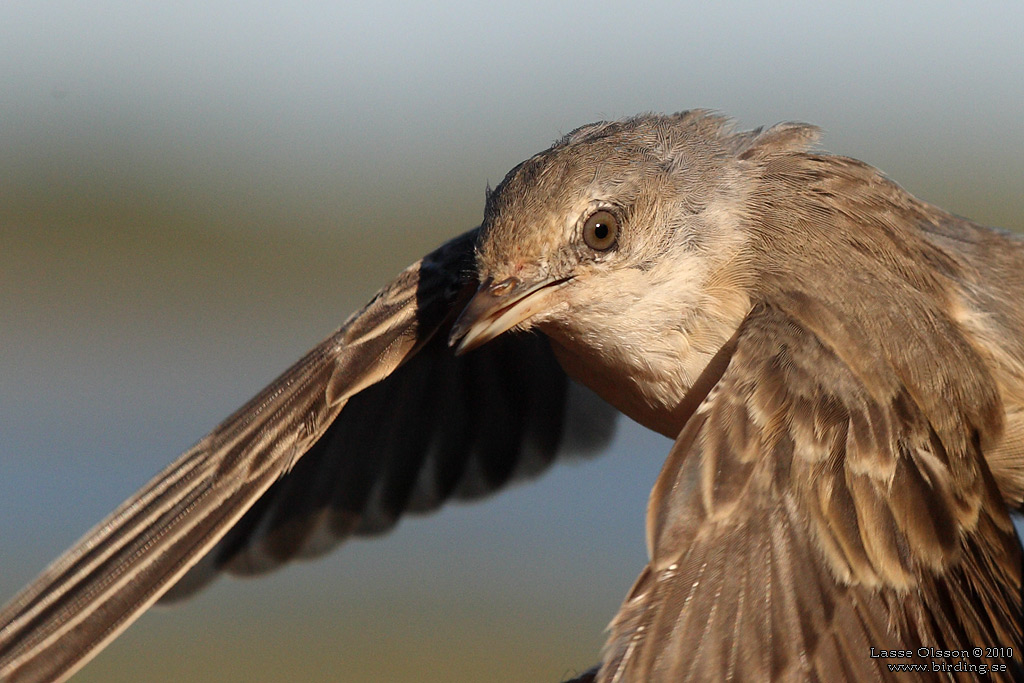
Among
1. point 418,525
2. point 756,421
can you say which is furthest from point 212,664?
point 756,421

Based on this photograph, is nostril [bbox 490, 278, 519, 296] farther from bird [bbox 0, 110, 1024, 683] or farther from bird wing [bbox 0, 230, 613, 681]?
bird wing [bbox 0, 230, 613, 681]

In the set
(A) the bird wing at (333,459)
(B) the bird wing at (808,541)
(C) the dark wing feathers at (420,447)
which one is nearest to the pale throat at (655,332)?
(B) the bird wing at (808,541)

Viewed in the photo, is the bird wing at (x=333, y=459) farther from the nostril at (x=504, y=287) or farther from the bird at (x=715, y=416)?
the nostril at (x=504, y=287)

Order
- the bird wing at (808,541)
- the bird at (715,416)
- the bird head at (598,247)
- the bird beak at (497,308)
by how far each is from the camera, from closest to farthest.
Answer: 1. the bird wing at (808,541)
2. the bird at (715,416)
3. the bird beak at (497,308)
4. the bird head at (598,247)

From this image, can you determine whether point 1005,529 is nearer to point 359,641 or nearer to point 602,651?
point 602,651

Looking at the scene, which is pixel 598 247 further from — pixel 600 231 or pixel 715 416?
pixel 715 416

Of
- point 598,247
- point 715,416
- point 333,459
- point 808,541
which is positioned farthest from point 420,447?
point 808,541

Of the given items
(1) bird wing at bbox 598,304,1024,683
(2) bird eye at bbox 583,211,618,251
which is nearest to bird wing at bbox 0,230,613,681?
(2) bird eye at bbox 583,211,618,251
